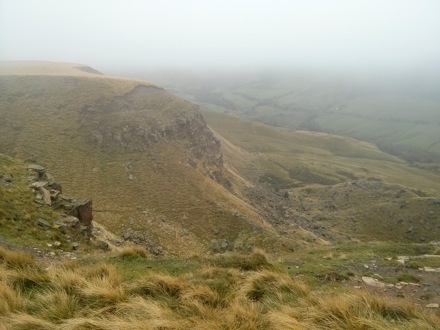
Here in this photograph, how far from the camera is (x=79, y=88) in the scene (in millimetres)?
64750

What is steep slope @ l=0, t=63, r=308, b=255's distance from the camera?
4134cm

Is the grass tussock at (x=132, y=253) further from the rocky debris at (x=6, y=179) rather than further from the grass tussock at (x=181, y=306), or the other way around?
the rocky debris at (x=6, y=179)

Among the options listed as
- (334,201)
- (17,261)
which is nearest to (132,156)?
(17,261)

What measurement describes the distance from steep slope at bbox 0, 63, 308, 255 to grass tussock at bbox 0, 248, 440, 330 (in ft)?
84.6

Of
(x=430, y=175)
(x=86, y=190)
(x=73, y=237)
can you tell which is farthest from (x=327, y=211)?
(x=430, y=175)

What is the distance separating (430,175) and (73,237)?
189 meters

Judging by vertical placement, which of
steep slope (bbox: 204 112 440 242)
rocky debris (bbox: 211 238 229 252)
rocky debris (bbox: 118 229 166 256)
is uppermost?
rocky debris (bbox: 118 229 166 256)

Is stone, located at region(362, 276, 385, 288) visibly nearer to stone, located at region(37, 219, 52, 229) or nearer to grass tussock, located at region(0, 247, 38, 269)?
grass tussock, located at region(0, 247, 38, 269)

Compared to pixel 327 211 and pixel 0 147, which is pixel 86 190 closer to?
pixel 0 147

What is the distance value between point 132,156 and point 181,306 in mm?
45798

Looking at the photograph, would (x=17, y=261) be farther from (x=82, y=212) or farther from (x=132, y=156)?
(x=132, y=156)

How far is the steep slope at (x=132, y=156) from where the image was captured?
4134 cm

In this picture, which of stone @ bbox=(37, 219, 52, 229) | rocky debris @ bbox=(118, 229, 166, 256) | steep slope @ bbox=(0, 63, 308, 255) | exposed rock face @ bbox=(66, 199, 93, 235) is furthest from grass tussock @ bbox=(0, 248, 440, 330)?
steep slope @ bbox=(0, 63, 308, 255)

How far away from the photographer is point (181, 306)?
7.89m
